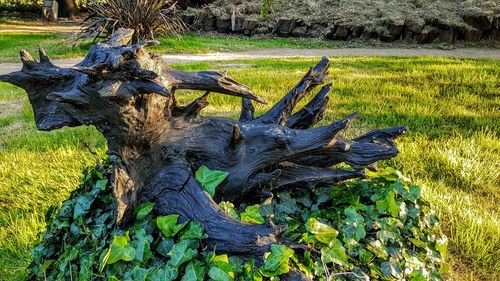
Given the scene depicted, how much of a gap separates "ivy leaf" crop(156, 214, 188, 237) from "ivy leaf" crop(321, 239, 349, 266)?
0.57 m

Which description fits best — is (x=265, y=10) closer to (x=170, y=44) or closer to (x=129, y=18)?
(x=170, y=44)

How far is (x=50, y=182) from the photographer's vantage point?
397 cm

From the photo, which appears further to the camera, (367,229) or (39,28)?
(39,28)

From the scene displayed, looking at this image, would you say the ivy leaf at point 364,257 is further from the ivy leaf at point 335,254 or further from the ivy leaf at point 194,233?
the ivy leaf at point 194,233

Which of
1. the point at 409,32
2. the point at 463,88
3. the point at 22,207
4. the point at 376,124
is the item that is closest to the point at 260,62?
the point at 463,88

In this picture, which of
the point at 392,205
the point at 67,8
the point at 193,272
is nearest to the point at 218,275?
the point at 193,272

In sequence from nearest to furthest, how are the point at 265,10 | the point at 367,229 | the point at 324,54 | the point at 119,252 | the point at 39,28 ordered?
1. the point at 119,252
2. the point at 367,229
3. the point at 324,54
4. the point at 265,10
5. the point at 39,28

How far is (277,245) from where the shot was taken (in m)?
1.92

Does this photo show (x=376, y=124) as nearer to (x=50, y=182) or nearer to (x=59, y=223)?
(x=50, y=182)

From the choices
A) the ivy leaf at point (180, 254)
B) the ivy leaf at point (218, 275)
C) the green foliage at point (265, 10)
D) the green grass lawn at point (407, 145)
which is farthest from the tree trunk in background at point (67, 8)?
the ivy leaf at point (218, 275)

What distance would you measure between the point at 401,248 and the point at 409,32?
12562mm

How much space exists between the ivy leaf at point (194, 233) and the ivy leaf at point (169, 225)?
0.03m

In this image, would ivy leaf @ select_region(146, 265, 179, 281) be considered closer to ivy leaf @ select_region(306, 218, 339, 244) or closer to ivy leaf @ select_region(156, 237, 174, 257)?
ivy leaf @ select_region(156, 237, 174, 257)

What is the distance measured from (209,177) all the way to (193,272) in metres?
0.48
